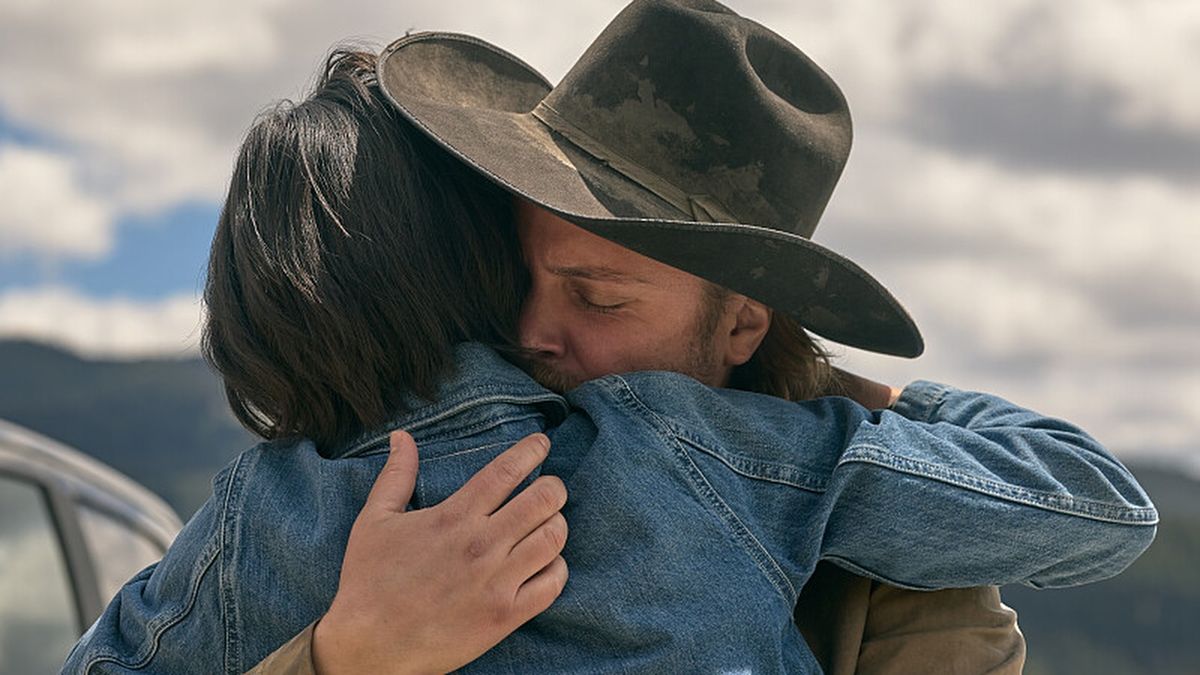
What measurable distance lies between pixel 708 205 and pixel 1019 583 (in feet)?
2.27

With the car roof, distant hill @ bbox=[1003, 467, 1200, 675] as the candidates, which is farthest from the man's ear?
distant hill @ bbox=[1003, 467, 1200, 675]

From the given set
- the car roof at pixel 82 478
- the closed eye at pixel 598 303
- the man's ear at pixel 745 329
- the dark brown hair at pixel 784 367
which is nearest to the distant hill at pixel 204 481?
the car roof at pixel 82 478

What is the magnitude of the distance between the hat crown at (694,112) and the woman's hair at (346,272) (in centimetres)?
23

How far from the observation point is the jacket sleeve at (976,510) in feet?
7.14

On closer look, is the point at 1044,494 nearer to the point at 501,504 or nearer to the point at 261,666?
the point at 501,504

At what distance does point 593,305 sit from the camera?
2.42 metres

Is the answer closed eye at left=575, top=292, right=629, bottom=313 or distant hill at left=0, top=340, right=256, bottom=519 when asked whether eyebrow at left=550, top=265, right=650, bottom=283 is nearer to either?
closed eye at left=575, top=292, right=629, bottom=313

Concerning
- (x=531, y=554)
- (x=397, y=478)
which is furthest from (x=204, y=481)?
(x=531, y=554)

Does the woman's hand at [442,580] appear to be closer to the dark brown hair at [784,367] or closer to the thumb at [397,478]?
the thumb at [397,478]

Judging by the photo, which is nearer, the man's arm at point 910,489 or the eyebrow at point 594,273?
the man's arm at point 910,489

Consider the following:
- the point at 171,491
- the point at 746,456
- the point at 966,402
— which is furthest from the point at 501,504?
the point at 171,491

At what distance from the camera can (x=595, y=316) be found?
7.97 ft

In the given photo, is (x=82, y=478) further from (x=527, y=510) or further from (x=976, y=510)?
(x=976, y=510)

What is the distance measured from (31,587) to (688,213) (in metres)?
4.68
